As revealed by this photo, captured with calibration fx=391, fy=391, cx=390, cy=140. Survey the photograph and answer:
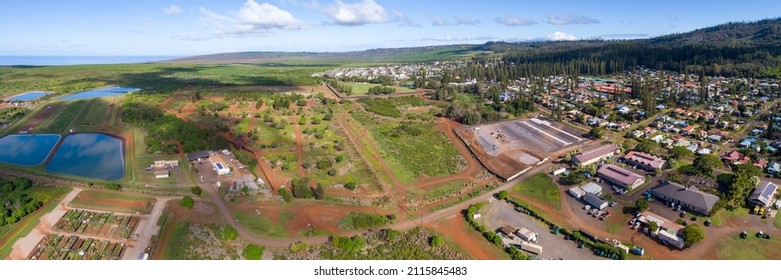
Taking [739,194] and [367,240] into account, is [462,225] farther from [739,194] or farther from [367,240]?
[739,194]

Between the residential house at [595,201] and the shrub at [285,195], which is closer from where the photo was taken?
the residential house at [595,201]

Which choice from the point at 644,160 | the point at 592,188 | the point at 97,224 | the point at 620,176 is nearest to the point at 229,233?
the point at 97,224

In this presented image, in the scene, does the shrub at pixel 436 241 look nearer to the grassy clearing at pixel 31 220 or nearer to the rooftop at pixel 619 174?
the rooftop at pixel 619 174

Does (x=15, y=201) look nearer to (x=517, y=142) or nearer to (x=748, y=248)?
(x=517, y=142)

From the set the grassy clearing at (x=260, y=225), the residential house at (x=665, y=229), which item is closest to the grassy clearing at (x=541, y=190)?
the residential house at (x=665, y=229)

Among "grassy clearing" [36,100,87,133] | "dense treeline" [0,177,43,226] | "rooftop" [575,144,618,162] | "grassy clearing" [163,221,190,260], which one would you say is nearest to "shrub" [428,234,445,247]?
"grassy clearing" [163,221,190,260]

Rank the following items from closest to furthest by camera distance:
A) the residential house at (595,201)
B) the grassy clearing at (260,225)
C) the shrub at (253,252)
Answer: the shrub at (253,252) < the grassy clearing at (260,225) < the residential house at (595,201)

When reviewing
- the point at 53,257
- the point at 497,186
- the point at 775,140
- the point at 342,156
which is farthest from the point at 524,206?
the point at 775,140
